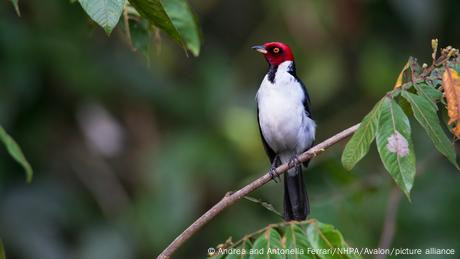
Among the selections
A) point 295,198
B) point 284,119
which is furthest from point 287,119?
point 295,198

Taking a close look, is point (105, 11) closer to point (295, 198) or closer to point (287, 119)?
point (287, 119)

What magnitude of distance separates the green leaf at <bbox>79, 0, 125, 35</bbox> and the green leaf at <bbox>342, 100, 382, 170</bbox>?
95cm

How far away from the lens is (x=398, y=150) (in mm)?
2924

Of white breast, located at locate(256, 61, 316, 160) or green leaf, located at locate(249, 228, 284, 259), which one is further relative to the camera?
white breast, located at locate(256, 61, 316, 160)

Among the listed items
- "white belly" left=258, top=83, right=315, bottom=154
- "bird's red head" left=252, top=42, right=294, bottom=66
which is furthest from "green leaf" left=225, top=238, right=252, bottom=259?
"bird's red head" left=252, top=42, right=294, bottom=66

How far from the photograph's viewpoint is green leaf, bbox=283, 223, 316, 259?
115 inches

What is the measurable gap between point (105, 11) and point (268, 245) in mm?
987

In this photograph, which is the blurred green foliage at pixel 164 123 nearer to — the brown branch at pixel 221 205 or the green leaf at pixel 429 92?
the brown branch at pixel 221 205

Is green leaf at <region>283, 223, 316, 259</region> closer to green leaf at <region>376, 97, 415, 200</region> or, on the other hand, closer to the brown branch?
the brown branch

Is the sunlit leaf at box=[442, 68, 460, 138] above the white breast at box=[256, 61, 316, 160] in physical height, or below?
above

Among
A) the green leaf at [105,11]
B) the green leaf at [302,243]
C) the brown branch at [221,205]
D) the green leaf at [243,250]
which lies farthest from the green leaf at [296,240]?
the green leaf at [105,11]

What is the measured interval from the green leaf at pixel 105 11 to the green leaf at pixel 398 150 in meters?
1.02

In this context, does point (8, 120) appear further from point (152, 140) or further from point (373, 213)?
point (373, 213)

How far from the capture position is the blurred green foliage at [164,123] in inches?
284
